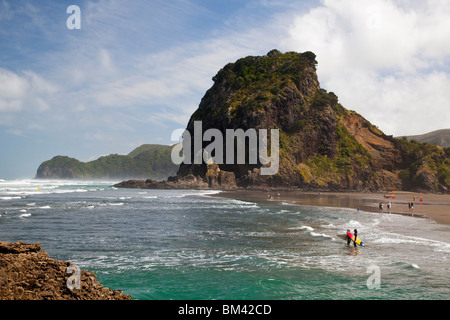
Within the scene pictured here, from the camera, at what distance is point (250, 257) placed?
18.2 m

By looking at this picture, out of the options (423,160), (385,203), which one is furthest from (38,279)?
(423,160)

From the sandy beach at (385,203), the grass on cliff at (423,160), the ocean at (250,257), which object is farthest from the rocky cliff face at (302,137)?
the ocean at (250,257)

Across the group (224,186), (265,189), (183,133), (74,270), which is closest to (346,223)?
(74,270)

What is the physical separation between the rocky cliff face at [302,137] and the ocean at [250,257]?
72823 mm

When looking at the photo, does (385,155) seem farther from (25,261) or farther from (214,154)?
(25,261)

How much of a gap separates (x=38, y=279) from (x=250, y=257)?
11804 millimetres

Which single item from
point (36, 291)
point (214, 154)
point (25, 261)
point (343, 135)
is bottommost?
point (36, 291)

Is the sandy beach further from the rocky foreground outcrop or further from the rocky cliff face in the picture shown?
the rocky foreground outcrop

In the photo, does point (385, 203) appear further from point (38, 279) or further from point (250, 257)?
point (38, 279)

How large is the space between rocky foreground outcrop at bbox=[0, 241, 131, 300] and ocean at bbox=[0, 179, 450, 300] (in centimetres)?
395

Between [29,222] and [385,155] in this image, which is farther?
[385,155]

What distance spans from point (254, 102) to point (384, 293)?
100.0 meters

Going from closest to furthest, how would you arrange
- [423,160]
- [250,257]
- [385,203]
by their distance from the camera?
[250,257]
[385,203]
[423,160]

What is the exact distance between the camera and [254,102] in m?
110
